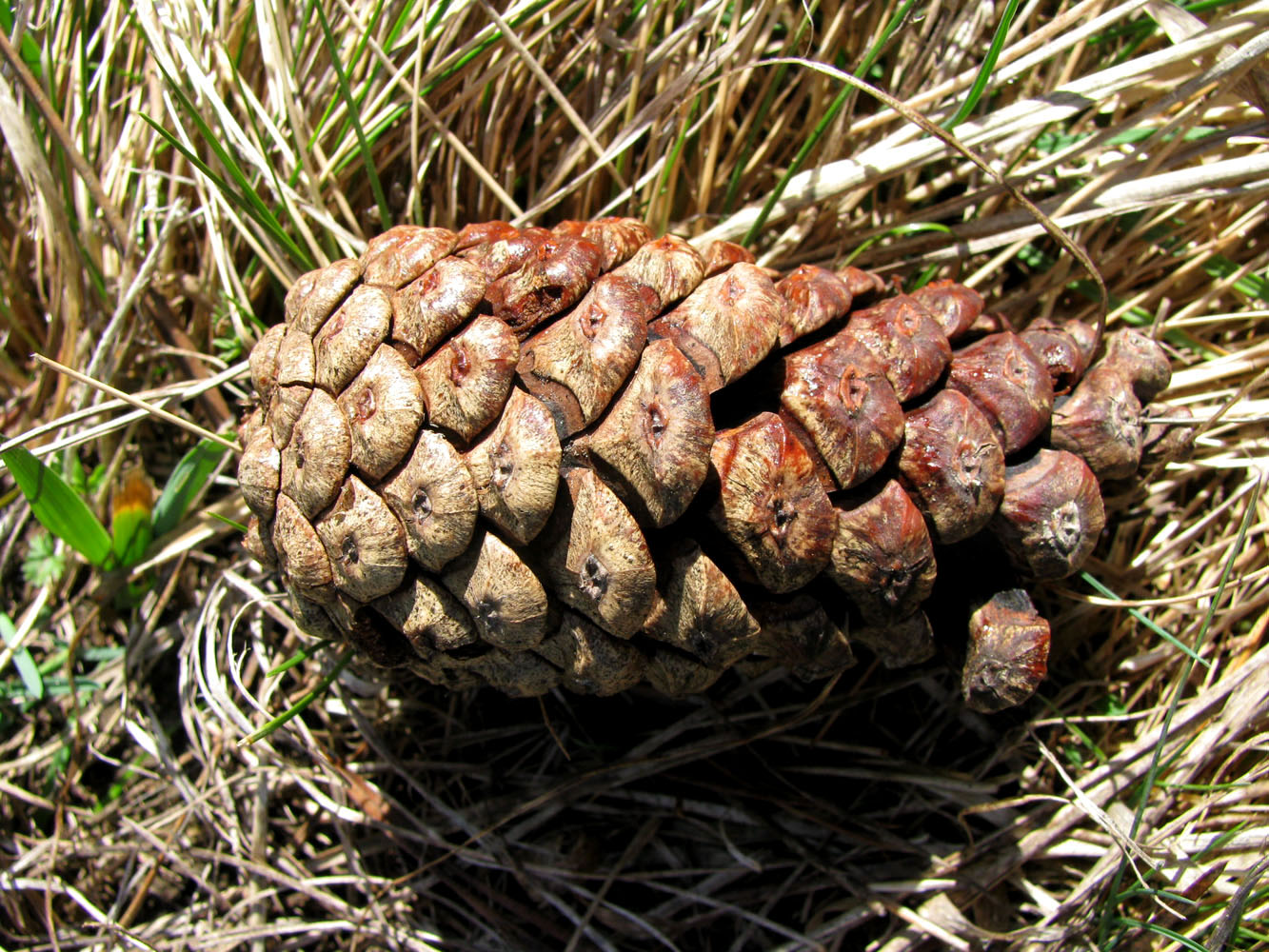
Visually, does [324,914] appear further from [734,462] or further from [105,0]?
[105,0]

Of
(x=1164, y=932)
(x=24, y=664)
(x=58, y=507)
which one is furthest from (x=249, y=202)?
(x=1164, y=932)

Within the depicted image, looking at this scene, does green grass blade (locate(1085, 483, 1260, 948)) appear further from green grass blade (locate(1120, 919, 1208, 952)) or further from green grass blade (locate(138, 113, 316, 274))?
green grass blade (locate(138, 113, 316, 274))

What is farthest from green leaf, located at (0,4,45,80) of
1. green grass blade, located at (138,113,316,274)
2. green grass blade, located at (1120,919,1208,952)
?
green grass blade, located at (1120,919,1208,952)

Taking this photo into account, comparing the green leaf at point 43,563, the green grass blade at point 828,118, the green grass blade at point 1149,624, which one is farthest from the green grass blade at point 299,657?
the green grass blade at point 1149,624

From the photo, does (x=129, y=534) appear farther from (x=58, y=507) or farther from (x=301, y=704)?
(x=301, y=704)

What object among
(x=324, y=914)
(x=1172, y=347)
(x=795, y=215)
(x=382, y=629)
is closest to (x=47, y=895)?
(x=324, y=914)

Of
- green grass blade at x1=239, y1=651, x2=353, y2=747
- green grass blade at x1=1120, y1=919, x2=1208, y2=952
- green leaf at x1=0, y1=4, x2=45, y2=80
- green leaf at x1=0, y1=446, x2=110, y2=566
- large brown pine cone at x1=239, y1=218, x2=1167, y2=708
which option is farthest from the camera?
green leaf at x1=0, y1=4, x2=45, y2=80

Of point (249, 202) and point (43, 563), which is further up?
point (249, 202)
